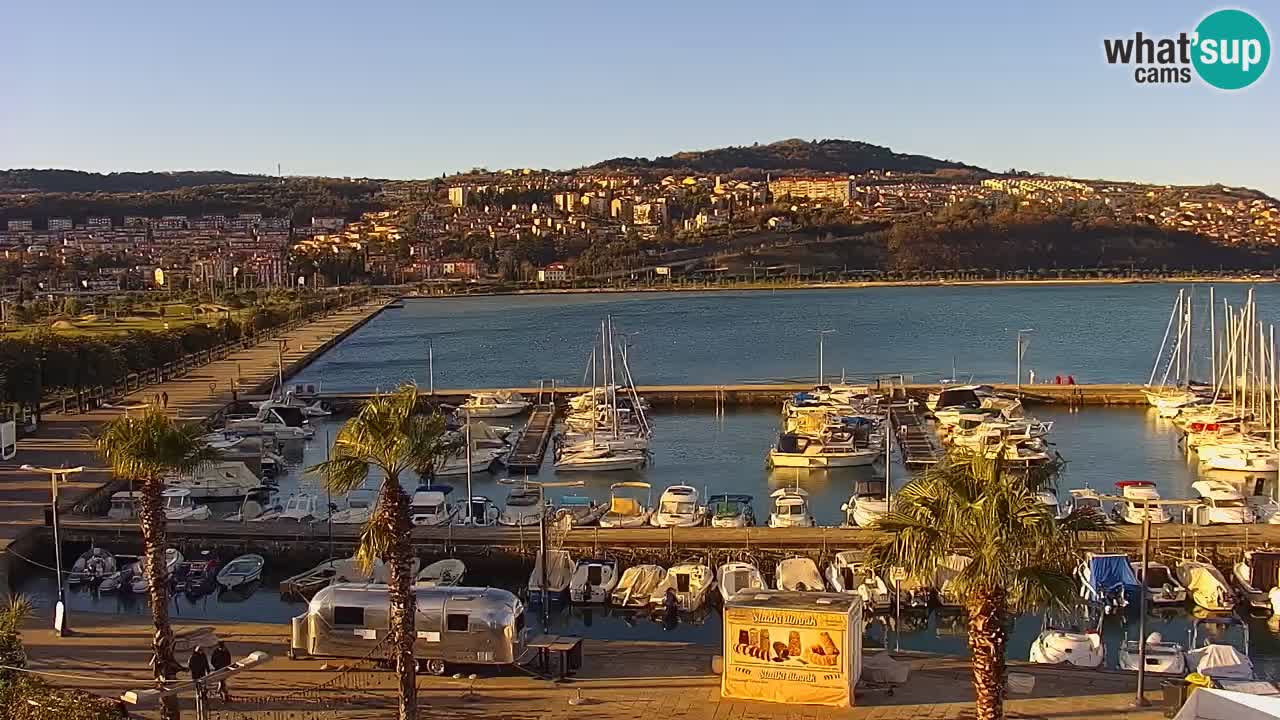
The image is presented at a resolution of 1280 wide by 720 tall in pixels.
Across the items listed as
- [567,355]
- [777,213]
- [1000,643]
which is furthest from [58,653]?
[777,213]

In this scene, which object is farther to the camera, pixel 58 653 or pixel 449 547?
pixel 449 547

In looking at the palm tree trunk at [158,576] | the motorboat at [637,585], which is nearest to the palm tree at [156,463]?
the palm tree trunk at [158,576]

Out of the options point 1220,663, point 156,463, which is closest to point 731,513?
point 1220,663

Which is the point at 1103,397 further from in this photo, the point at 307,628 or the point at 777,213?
the point at 777,213

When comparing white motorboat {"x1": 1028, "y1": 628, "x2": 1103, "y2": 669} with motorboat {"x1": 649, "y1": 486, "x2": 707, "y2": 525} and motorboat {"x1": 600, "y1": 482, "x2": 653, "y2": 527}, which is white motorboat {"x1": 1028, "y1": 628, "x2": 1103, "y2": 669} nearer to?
motorboat {"x1": 649, "y1": 486, "x2": 707, "y2": 525}

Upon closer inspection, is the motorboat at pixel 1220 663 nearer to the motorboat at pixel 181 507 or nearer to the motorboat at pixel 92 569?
the motorboat at pixel 92 569

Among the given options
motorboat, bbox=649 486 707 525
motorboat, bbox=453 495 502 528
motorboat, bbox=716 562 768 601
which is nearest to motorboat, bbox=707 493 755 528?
motorboat, bbox=649 486 707 525
